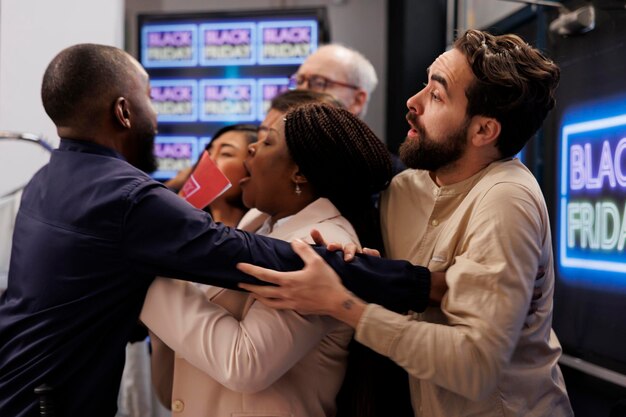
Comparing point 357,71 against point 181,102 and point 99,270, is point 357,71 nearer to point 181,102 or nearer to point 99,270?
point 181,102

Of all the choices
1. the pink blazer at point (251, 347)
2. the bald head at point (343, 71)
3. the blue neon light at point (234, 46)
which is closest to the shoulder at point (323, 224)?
the pink blazer at point (251, 347)

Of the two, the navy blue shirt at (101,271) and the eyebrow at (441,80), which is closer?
the navy blue shirt at (101,271)

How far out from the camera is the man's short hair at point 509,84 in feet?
5.29

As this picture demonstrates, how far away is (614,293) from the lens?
7.73 ft

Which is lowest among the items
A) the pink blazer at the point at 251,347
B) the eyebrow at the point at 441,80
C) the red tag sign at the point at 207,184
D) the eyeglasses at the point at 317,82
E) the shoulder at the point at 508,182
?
the pink blazer at the point at 251,347

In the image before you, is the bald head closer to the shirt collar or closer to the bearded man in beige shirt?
the bearded man in beige shirt

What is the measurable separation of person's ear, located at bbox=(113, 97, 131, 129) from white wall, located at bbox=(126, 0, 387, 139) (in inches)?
150

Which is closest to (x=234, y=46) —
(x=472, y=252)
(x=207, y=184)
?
(x=207, y=184)

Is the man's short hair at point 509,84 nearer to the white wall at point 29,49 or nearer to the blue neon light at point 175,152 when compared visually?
the white wall at point 29,49

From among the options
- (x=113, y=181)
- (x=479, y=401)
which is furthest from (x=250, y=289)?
(x=479, y=401)

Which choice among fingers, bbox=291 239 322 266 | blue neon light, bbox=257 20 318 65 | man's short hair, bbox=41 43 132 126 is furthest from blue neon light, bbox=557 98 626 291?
blue neon light, bbox=257 20 318 65

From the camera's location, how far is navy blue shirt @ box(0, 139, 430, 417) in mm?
1519

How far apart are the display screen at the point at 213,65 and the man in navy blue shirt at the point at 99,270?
2.80m

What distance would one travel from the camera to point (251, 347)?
4.95 ft
